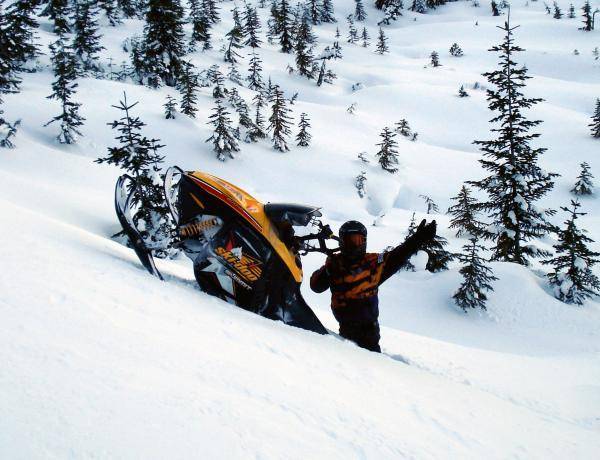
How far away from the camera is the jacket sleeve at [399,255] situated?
4400 millimetres

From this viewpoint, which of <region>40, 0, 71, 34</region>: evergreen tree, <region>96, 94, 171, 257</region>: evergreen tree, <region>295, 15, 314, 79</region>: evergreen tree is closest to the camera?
<region>96, 94, 171, 257</region>: evergreen tree

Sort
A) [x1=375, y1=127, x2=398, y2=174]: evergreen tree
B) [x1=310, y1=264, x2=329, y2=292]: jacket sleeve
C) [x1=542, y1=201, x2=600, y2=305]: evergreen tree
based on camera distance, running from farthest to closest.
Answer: [x1=375, y1=127, x2=398, y2=174]: evergreen tree
[x1=542, y1=201, x2=600, y2=305]: evergreen tree
[x1=310, y1=264, x2=329, y2=292]: jacket sleeve

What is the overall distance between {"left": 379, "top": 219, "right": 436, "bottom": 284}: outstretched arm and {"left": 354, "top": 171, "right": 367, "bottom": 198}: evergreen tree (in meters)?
20.7

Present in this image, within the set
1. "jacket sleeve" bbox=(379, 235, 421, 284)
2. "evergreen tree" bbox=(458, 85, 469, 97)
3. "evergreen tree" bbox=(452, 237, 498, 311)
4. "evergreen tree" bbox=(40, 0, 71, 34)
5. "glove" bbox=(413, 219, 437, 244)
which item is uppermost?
"evergreen tree" bbox=(40, 0, 71, 34)

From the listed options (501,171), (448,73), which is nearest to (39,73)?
(501,171)

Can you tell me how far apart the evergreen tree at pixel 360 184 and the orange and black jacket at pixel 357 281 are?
20.6m

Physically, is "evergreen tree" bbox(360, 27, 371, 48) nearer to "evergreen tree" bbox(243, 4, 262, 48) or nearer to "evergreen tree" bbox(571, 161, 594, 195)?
"evergreen tree" bbox(243, 4, 262, 48)

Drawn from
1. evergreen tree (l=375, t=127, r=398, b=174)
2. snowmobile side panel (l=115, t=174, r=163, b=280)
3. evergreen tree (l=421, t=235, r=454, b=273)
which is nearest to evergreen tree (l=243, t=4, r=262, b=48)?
evergreen tree (l=375, t=127, r=398, b=174)

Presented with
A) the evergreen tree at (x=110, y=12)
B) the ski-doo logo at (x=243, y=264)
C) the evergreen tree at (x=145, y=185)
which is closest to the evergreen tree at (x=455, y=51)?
the evergreen tree at (x=110, y=12)

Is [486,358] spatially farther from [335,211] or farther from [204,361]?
[335,211]

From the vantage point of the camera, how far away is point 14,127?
18891 millimetres

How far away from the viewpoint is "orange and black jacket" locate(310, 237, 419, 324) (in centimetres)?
469

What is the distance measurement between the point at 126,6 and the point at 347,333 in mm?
60045

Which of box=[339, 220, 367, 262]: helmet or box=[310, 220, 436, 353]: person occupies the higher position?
box=[339, 220, 367, 262]: helmet
